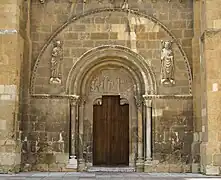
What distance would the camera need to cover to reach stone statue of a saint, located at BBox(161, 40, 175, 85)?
11.8 m

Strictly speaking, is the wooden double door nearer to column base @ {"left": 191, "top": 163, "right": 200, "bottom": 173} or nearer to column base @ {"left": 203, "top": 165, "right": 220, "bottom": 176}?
column base @ {"left": 191, "top": 163, "right": 200, "bottom": 173}

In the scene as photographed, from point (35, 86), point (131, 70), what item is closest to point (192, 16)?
point (131, 70)

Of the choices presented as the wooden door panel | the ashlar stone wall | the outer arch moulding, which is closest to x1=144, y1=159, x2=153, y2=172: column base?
the ashlar stone wall

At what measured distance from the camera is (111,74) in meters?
12.4

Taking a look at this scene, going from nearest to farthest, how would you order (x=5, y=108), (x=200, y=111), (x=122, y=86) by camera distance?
(x=5, y=108), (x=200, y=111), (x=122, y=86)

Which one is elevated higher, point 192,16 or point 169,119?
point 192,16

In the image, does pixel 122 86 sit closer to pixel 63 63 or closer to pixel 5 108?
pixel 63 63

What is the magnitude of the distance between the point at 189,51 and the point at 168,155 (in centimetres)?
332

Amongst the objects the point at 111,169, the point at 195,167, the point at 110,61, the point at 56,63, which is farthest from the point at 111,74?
the point at 195,167

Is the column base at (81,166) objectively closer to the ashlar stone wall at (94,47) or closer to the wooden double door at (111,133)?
the ashlar stone wall at (94,47)

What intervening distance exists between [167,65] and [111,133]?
2941 mm

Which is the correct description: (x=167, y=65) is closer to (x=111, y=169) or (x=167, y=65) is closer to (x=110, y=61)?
(x=110, y=61)

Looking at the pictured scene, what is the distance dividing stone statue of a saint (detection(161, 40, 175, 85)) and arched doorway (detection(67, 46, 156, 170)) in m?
0.38

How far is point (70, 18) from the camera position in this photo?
1215 cm
